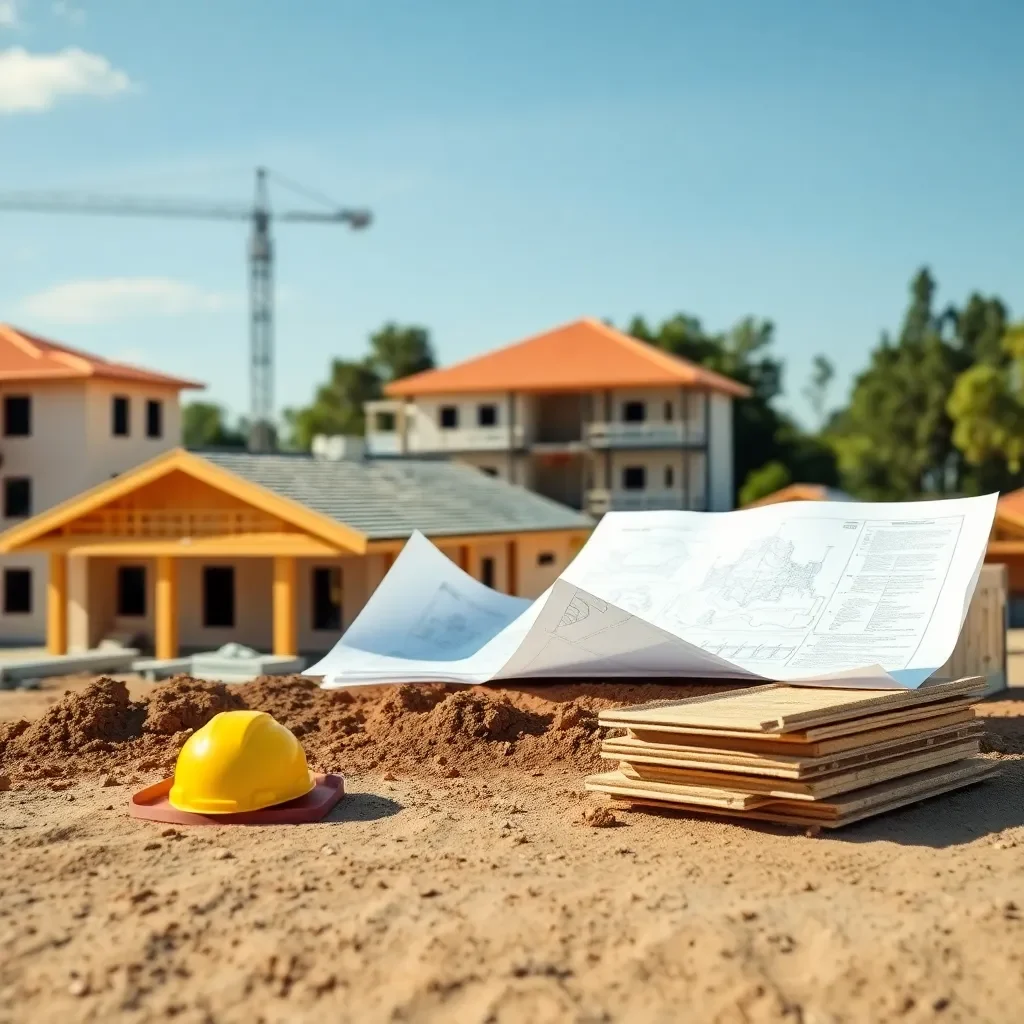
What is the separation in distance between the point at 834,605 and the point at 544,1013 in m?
8.42

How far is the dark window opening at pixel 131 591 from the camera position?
3022 centimetres

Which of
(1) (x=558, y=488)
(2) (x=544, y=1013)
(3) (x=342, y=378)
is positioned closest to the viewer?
(2) (x=544, y=1013)

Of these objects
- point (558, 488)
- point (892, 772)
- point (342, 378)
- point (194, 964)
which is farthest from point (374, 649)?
point (342, 378)

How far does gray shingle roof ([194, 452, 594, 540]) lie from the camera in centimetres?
2600

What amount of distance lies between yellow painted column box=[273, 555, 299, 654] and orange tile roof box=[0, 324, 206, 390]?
12.1m

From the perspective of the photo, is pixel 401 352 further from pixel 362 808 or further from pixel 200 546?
pixel 362 808

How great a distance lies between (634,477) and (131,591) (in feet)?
92.3

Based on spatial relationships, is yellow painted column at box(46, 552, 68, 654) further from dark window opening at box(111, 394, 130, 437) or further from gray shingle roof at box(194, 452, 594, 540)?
dark window opening at box(111, 394, 130, 437)

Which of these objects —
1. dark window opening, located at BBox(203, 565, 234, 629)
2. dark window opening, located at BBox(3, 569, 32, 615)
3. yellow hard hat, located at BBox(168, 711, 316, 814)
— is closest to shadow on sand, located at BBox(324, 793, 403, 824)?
yellow hard hat, located at BBox(168, 711, 316, 814)

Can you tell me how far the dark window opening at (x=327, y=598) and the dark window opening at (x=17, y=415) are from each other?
1199 centimetres

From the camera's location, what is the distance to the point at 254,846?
9742 mm

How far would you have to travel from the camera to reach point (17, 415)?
3628 cm

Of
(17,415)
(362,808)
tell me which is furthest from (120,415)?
(362,808)

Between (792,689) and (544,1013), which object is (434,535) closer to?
(792,689)
